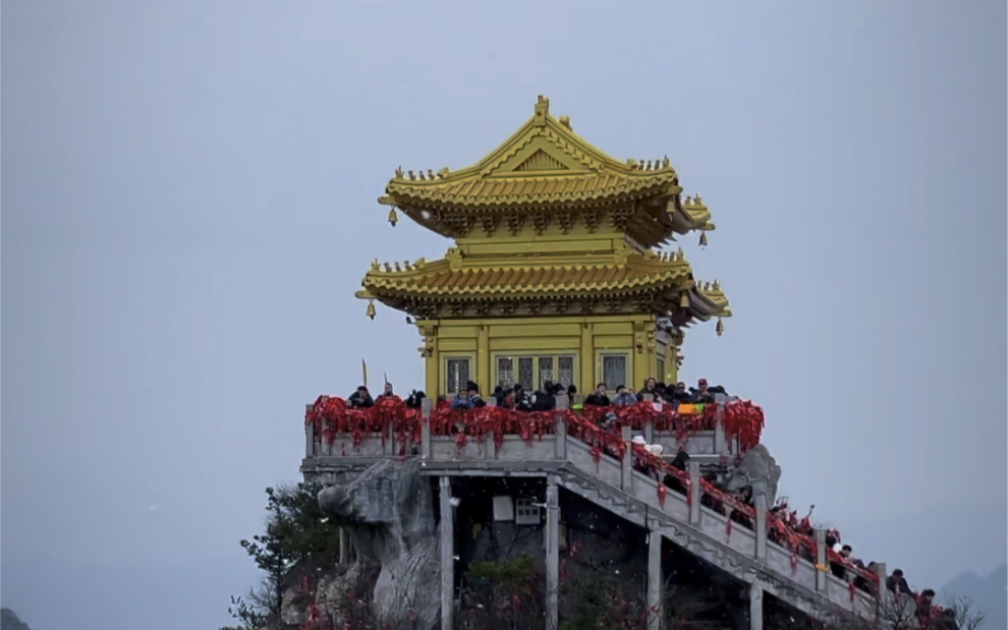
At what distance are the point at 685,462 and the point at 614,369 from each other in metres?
5.25

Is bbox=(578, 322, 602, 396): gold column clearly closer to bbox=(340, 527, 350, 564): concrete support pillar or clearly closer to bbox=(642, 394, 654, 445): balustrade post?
bbox=(642, 394, 654, 445): balustrade post

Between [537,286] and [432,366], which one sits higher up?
[537,286]

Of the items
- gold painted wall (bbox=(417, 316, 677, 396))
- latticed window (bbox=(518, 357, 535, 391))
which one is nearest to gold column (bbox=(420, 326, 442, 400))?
gold painted wall (bbox=(417, 316, 677, 396))

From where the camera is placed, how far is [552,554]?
45625 millimetres

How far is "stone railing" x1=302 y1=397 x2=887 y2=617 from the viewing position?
44.5 meters

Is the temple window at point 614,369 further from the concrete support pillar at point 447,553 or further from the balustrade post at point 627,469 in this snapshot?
the concrete support pillar at point 447,553

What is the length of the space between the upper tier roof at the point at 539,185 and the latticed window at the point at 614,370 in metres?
3.35

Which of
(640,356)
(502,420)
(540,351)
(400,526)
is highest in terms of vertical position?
(540,351)

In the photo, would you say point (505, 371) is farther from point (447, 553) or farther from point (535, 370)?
point (447, 553)

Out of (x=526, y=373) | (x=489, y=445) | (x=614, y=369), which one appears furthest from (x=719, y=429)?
(x=526, y=373)

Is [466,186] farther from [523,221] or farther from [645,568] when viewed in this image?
[645,568]

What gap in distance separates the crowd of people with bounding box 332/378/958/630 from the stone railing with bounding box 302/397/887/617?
136 mm

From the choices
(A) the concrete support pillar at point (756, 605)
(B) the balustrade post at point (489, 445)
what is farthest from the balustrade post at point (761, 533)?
(B) the balustrade post at point (489, 445)

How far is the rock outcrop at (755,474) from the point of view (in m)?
46.8
